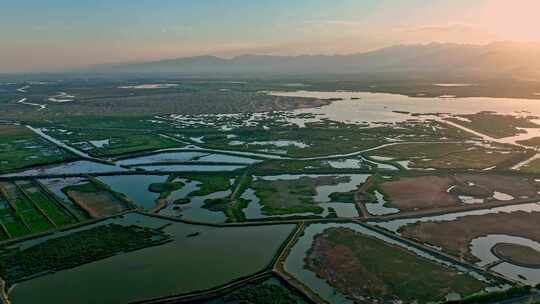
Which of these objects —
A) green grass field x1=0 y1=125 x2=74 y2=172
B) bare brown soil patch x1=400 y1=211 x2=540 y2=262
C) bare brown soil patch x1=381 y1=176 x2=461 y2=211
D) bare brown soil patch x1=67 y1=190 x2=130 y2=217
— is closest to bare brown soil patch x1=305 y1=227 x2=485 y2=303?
bare brown soil patch x1=400 y1=211 x2=540 y2=262

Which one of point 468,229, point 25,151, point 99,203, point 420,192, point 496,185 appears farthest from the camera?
point 25,151

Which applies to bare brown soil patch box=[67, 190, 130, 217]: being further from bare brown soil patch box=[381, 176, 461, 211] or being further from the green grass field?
bare brown soil patch box=[381, 176, 461, 211]

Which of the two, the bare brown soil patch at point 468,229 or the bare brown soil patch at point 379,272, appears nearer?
the bare brown soil patch at point 379,272

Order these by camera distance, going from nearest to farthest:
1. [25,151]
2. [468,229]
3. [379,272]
Answer: 1. [379,272]
2. [468,229]
3. [25,151]

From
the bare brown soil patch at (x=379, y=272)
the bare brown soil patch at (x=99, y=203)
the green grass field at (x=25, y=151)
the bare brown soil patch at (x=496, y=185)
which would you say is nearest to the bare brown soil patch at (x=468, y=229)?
the bare brown soil patch at (x=379, y=272)

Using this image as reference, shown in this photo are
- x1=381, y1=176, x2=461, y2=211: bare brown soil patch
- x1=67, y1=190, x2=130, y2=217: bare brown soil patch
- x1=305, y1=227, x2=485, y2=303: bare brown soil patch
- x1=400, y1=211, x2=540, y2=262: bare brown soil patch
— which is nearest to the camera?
x1=305, y1=227, x2=485, y2=303: bare brown soil patch

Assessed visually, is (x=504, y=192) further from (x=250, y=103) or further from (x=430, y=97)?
(x=430, y=97)

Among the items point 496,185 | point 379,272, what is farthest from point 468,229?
point 496,185

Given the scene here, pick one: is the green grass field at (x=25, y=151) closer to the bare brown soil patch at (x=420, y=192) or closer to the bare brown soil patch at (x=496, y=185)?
the bare brown soil patch at (x=420, y=192)

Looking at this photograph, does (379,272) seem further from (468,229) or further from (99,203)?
(99,203)
